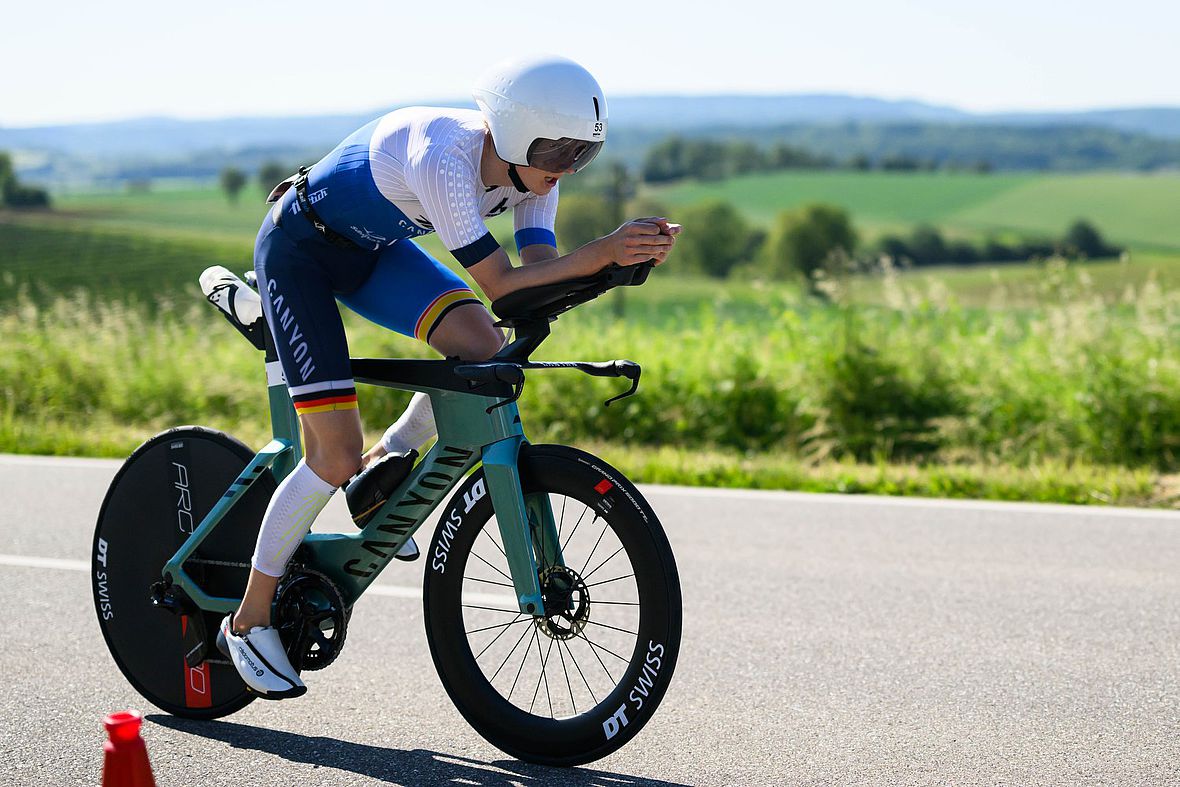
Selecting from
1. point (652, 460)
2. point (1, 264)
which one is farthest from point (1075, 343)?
point (1, 264)

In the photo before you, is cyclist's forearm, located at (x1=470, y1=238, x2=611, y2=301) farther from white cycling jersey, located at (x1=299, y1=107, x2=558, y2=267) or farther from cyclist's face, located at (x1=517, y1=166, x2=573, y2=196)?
cyclist's face, located at (x1=517, y1=166, x2=573, y2=196)

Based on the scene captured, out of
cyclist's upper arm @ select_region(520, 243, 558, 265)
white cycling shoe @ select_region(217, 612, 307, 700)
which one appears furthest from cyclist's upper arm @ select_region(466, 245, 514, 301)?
white cycling shoe @ select_region(217, 612, 307, 700)

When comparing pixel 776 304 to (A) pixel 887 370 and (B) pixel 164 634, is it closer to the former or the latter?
(A) pixel 887 370

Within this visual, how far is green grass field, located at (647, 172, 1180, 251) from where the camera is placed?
214ft

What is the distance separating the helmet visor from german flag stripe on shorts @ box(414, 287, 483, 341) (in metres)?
0.60

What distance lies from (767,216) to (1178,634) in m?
70.9

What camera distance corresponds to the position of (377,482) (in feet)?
12.4

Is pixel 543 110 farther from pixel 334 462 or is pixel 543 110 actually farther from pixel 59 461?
pixel 59 461

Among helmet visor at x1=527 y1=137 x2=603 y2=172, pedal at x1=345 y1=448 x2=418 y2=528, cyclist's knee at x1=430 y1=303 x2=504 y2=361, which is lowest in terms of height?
pedal at x1=345 y1=448 x2=418 y2=528

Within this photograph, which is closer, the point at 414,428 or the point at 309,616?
the point at 309,616

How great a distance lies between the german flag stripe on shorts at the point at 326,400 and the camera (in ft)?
12.2

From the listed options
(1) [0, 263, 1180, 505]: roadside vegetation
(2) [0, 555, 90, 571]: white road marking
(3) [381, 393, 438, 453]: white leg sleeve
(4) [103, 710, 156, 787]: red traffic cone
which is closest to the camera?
(4) [103, 710, 156, 787]: red traffic cone

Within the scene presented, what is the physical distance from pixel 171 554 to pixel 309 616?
725 millimetres

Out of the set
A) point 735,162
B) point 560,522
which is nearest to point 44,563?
point 560,522
